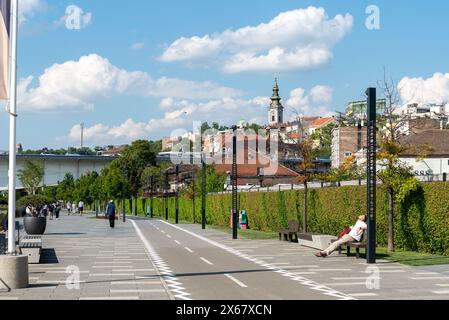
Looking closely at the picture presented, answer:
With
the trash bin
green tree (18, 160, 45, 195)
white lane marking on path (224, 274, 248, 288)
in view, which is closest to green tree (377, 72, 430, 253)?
white lane marking on path (224, 274, 248, 288)

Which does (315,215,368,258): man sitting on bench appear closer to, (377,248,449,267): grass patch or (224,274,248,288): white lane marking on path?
(377,248,449,267): grass patch

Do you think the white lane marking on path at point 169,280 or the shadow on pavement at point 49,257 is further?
the shadow on pavement at point 49,257

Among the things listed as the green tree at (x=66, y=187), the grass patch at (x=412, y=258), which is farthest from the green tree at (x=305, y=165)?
the green tree at (x=66, y=187)

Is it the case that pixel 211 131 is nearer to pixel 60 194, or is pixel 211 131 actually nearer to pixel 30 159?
pixel 60 194

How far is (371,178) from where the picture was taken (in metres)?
20.3

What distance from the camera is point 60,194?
143500 millimetres

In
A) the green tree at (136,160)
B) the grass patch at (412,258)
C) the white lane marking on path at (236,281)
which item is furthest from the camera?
the green tree at (136,160)

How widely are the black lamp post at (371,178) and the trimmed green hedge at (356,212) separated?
3368 millimetres

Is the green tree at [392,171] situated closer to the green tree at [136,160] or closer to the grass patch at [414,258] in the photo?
the grass patch at [414,258]

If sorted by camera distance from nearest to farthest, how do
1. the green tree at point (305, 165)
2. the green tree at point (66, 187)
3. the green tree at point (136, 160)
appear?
the green tree at point (305, 165) → the green tree at point (136, 160) → the green tree at point (66, 187)

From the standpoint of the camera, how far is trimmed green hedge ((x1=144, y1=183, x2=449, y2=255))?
22.8 meters

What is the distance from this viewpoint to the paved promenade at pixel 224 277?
13727 millimetres

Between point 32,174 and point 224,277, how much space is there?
3661 inches
